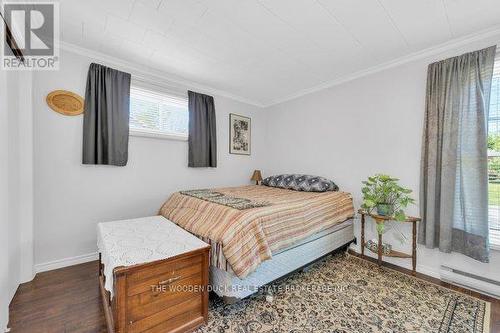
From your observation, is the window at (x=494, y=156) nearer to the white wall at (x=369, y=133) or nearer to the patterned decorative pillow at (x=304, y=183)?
the white wall at (x=369, y=133)

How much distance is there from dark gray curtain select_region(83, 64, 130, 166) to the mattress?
183 cm

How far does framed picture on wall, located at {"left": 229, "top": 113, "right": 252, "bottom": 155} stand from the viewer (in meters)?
3.88

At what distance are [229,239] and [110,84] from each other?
233 centimetres

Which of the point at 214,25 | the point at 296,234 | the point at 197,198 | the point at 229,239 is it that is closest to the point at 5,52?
the point at 214,25

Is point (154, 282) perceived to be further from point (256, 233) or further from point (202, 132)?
point (202, 132)

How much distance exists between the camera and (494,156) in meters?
2.06

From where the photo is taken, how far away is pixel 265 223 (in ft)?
6.04

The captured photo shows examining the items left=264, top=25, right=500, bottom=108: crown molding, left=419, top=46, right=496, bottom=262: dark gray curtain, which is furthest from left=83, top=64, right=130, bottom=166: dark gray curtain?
left=419, top=46, right=496, bottom=262: dark gray curtain

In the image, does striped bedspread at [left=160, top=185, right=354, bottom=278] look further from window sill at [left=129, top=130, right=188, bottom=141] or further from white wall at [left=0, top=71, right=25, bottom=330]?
white wall at [left=0, top=71, right=25, bottom=330]

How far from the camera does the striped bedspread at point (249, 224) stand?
1620mm

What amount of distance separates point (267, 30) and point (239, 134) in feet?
6.81

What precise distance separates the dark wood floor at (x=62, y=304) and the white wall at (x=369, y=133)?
1065 mm

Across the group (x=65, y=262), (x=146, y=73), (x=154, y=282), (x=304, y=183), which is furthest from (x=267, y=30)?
(x=65, y=262)

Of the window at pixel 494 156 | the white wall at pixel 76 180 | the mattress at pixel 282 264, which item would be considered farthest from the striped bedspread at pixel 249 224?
the window at pixel 494 156
